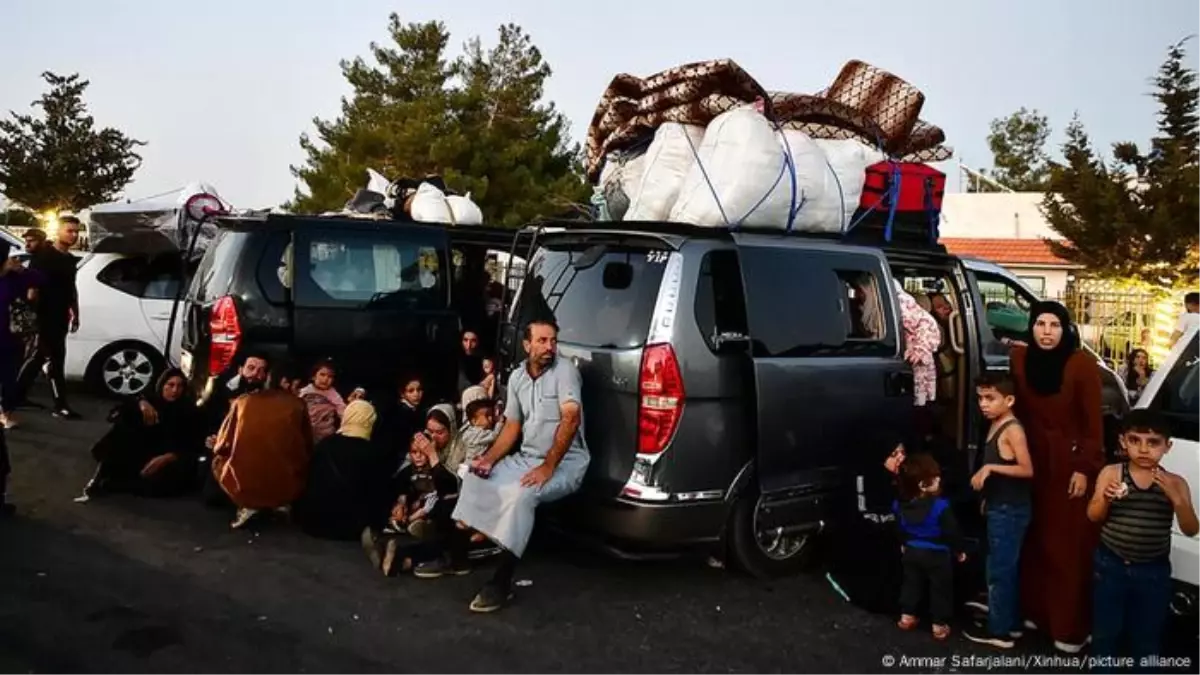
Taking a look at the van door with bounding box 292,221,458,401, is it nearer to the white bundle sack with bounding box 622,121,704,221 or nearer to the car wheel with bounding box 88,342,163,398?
the white bundle sack with bounding box 622,121,704,221

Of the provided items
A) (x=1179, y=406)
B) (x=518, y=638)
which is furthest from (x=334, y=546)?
(x=1179, y=406)

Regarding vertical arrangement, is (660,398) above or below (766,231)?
below

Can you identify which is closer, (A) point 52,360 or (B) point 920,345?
(B) point 920,345

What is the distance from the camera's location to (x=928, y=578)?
436cm

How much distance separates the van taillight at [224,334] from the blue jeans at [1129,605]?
16.7ft

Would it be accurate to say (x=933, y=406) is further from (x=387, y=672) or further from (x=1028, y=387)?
(x=387, y=672)

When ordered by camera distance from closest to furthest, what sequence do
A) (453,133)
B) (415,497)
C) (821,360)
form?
1. (821,360)
2. (415,497)
3. (453,133)

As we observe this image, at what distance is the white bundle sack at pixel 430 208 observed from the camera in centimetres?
815

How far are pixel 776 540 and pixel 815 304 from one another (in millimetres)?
1245

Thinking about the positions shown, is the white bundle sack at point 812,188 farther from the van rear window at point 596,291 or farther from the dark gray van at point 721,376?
the van rear window at point 596,291

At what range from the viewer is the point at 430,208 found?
816cm

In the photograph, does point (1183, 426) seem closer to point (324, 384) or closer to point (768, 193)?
point (768, 193)

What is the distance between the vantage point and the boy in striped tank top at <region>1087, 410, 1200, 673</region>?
354 centimetres

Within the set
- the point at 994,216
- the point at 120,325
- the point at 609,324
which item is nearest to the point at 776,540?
the point at 609,324
